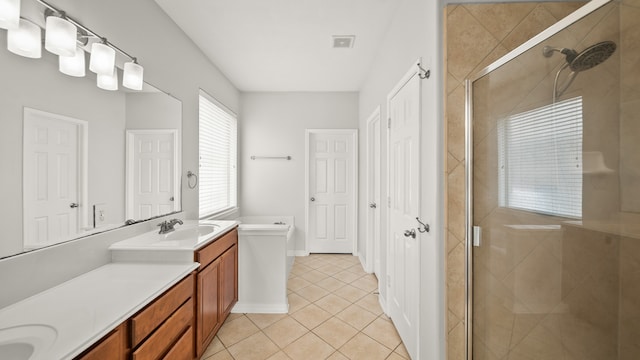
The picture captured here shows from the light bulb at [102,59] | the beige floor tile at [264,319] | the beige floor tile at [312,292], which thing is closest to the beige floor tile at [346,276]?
the beige floor tile at [312,292]

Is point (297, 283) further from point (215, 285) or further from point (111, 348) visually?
point (111, 348)

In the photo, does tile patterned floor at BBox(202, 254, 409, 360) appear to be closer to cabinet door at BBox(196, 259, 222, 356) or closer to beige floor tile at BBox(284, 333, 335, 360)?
beige floor tile at BBox(284, 333, 335, 360)

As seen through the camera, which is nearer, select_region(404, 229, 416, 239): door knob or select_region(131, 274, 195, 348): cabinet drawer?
select_region(131, 274, 195, 348): cabinet drawer

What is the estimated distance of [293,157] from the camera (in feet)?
13.8

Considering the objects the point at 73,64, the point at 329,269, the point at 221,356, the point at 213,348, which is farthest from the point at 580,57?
the point at 329,269

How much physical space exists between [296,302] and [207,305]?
1.08 metres

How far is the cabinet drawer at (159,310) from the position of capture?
1066 mm

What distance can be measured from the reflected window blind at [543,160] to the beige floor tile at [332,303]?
74.7 inches

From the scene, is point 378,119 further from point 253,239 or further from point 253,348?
point 253,348

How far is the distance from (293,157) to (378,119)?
174 centimetres

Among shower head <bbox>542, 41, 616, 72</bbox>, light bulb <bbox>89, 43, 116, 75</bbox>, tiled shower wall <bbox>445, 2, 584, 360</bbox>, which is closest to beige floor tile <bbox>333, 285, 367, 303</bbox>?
tiled shower wall <bbox>445, 2, 584, 360</bbox>

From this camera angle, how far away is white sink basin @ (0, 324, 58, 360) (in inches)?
Answer: 30.5

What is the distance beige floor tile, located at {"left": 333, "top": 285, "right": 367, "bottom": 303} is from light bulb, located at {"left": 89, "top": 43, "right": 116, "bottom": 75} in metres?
2.79

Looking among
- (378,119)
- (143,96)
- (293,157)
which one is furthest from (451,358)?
(293,157)
